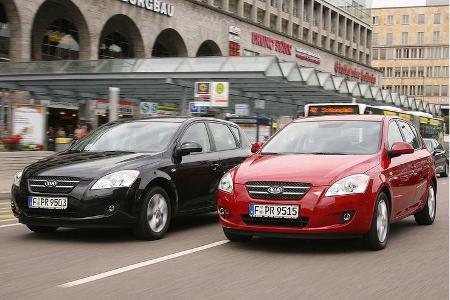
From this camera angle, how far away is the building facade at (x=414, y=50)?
122 metres

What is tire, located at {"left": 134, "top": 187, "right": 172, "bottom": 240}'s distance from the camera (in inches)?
302

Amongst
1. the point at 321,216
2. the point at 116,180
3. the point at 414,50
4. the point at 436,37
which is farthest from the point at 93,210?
the point at 414,50

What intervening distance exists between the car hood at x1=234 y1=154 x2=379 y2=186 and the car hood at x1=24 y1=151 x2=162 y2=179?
1258 mm

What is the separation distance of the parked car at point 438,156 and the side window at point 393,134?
15.0 meters

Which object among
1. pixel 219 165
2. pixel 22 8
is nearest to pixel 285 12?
pixel 22 8

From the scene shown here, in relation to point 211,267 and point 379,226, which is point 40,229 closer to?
point 211,267

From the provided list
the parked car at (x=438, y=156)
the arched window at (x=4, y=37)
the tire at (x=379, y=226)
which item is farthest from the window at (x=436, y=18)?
the tire at (x=379, y=226)

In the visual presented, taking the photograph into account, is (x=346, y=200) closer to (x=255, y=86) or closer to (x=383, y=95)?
(x=255, y=86)

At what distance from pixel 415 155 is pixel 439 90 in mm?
120000

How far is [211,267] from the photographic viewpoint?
246 inches

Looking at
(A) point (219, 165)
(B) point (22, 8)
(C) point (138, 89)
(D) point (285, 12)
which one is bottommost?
(A) point (219, 165)

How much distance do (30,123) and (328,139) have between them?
47.2 feet

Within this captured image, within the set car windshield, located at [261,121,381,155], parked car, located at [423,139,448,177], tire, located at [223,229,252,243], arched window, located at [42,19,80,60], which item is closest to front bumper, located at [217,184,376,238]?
tire, located at [223,229,252,243]

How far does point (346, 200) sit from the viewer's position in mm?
6754
